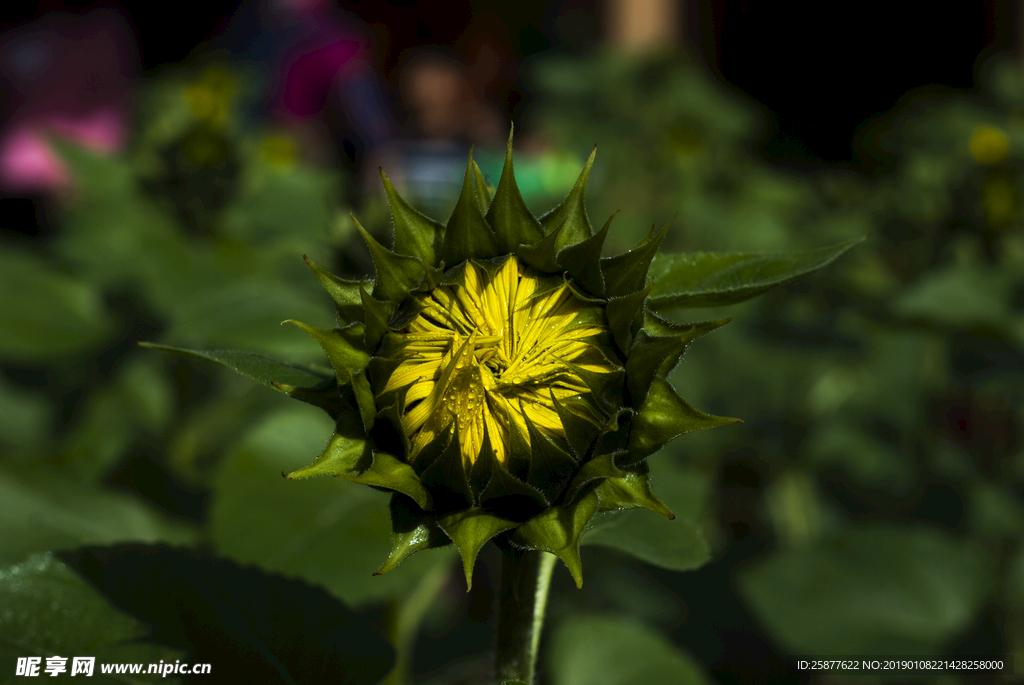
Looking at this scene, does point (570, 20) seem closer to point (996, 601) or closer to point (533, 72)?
point (533, 72)

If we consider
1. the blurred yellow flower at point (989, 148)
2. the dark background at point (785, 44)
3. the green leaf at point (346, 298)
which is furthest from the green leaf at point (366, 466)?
the dark background at point (785, 44)

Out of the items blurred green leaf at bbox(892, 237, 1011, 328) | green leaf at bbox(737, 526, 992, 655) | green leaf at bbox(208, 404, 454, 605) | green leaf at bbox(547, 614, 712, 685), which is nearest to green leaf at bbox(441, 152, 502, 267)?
green leaf at bbox(208, 404, 454, 605)

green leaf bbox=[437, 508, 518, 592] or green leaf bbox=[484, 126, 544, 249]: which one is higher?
green leaf bbox=[484, 126, 544, 249]

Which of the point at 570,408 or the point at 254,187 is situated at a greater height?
the point at 254,187

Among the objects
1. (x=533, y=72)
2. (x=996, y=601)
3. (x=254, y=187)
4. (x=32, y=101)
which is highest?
(x=533, y=72)

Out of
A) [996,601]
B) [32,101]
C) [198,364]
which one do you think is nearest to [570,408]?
[198,364]

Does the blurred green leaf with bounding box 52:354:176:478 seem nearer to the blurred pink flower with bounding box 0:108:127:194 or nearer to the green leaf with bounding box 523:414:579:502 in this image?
the green leaf with bounding box 523:414:579:502

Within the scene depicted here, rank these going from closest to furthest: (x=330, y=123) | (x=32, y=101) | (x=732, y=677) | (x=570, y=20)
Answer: (x=732, y=677), (x=330, y=123), (x=32, y=101), (x=570, y=20)

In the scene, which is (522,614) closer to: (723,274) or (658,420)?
(658,420)
